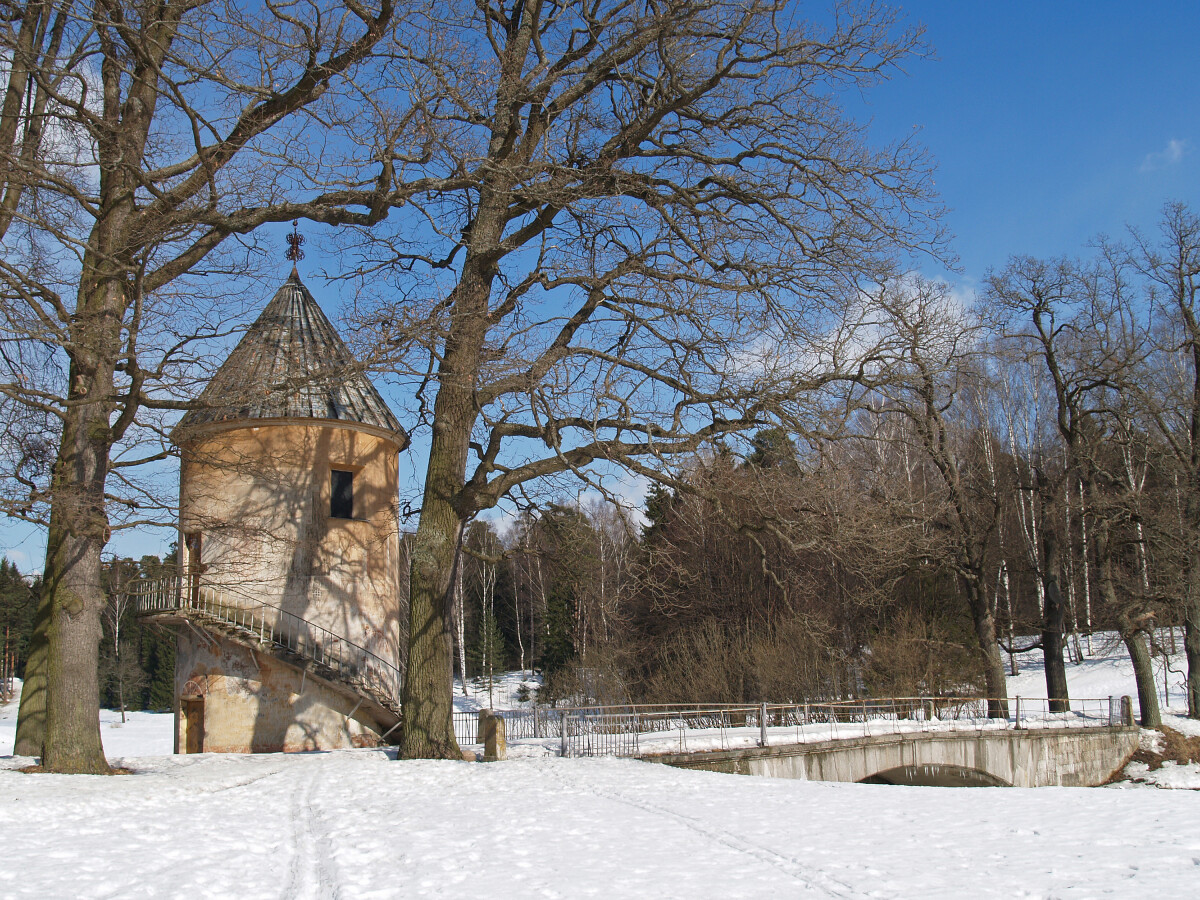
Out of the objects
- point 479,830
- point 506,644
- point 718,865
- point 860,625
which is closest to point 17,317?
point 479,830

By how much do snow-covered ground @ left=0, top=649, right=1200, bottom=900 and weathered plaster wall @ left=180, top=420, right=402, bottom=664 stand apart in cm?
591

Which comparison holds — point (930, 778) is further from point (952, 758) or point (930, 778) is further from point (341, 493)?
point (341, 493)

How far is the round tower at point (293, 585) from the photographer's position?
56.0 feet

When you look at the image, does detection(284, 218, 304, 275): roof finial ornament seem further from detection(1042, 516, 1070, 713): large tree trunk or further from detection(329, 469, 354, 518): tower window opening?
detection(1042, 516, 1070, 713): large tree trunk

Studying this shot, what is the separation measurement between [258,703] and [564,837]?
11.2 metres

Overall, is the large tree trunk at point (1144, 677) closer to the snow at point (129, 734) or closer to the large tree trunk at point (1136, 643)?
the large tree trunk at point (1136, 643)

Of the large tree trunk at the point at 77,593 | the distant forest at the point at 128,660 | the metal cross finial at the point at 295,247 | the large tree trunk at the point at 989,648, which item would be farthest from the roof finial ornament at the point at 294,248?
the distant forest at the point at 128,660

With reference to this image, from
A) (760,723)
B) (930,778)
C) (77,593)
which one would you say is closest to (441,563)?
(77,593)

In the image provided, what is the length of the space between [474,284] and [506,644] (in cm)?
4654

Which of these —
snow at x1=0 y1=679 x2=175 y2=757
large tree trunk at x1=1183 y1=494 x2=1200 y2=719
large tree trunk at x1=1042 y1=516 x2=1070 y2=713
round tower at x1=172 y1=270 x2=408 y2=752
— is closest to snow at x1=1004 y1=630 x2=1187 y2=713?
large tree trunk at x1=1042 y1=516 x2=1070 y2=713

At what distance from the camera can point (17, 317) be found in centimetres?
1094

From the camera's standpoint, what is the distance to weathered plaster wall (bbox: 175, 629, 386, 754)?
1703 centimetres

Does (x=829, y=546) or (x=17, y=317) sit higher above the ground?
(x=17, y=317)

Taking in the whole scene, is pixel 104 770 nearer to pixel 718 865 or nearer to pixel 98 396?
pixel 98 396
